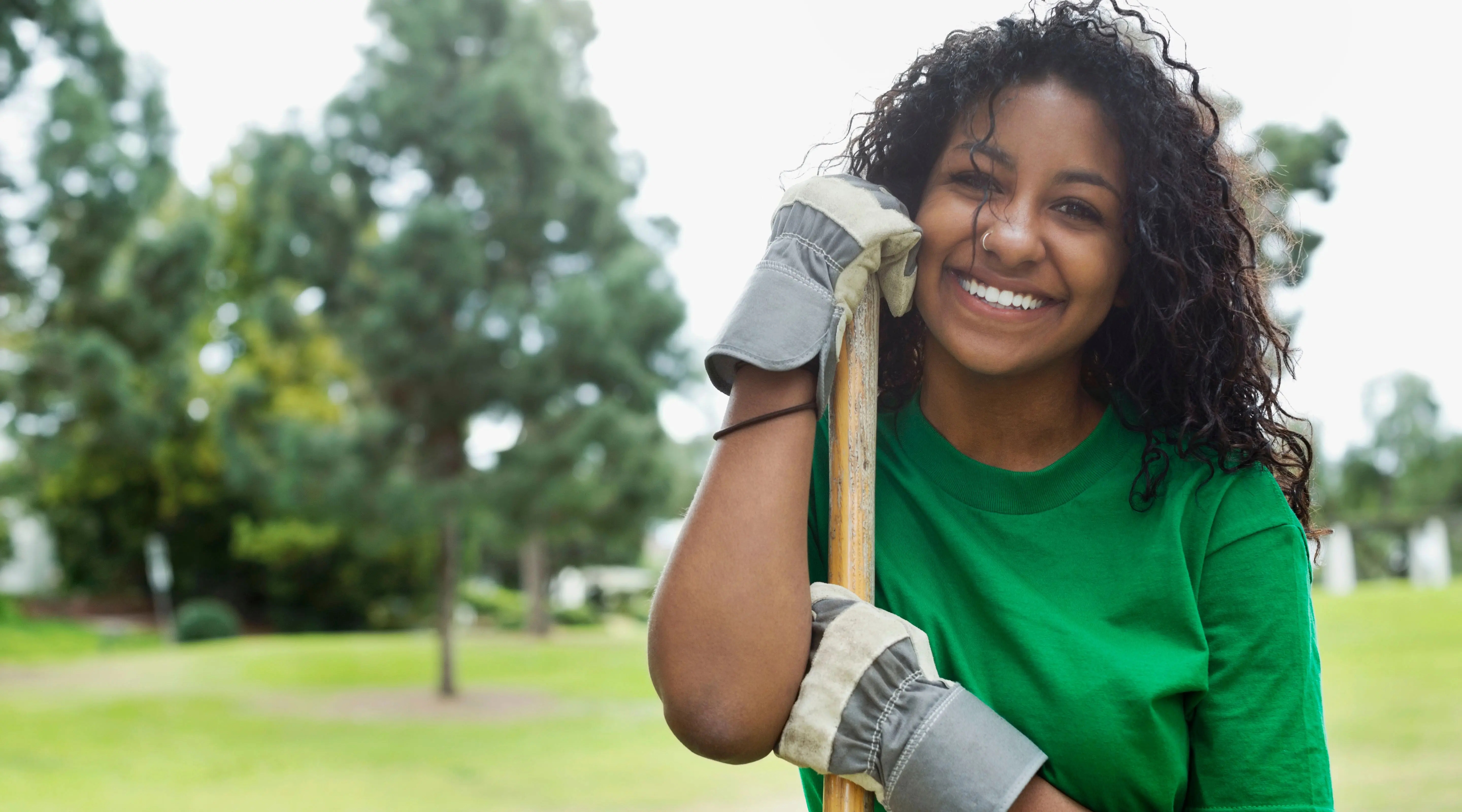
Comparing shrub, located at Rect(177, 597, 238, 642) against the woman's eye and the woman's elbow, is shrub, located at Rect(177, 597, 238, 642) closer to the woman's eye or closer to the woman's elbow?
the woman's elbow

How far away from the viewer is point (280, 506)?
14.2 metres

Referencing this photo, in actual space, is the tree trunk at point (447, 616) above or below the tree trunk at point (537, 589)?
above

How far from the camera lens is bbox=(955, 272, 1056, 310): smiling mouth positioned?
1.65 meters

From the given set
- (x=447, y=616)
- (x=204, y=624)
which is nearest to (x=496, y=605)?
(x=204, y=624)

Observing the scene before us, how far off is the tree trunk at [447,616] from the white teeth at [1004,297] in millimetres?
13394

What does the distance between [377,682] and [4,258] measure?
704cm

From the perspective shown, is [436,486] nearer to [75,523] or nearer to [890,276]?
[890,276]

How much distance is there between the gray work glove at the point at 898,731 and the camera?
4.75ft

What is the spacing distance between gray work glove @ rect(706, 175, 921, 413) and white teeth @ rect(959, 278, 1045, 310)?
0.31 ft

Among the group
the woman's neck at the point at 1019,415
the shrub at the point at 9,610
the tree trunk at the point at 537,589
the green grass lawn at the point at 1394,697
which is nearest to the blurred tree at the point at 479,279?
the green grass lawn at the point at 1394,697

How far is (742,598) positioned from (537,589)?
2330 cm

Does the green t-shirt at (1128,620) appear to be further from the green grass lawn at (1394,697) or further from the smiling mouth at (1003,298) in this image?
the green grass lawn at (1394,697)


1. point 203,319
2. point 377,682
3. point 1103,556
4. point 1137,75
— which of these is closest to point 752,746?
point 1103,556

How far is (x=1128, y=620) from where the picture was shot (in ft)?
5.18
